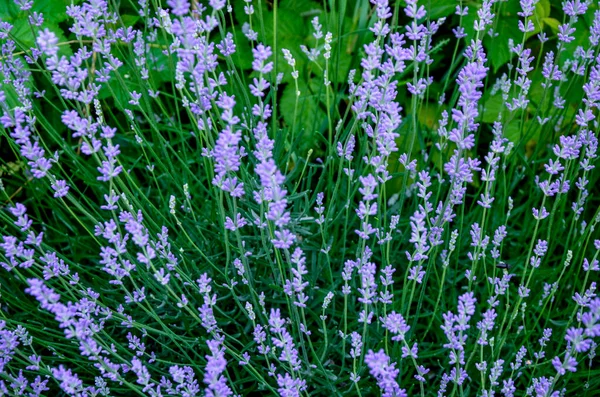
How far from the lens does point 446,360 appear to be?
1.86 m

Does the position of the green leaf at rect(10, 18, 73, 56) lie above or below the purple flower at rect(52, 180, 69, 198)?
above

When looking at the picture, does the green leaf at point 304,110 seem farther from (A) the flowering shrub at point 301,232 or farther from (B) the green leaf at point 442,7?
(B) the green leaf at point 442,7

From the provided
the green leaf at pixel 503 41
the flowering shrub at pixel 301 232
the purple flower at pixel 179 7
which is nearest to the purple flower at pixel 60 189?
the flowering shrub at pixel 301 232

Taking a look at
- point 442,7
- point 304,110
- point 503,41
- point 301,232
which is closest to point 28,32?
point 304,110

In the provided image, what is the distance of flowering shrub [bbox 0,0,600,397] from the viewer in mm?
1373

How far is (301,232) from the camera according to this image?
1.90 metres

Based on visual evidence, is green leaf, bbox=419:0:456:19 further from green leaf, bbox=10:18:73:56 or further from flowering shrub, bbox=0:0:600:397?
green leaf, bbox=10:18:73:56

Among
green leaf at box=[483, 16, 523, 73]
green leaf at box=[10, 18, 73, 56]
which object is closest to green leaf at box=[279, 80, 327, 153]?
green leaf at box=[483, 16, 523, 73]

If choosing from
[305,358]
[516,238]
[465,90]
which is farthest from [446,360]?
[465,90]

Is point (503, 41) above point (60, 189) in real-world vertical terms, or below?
above

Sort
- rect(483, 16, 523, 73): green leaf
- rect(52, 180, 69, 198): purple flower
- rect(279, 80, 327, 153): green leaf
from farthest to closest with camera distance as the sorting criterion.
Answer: rect(279, 80, 327, 153): green leaf
rect(483, 16, 523, 73): green leaf
rect(52, 180, 69, 198): purple flower

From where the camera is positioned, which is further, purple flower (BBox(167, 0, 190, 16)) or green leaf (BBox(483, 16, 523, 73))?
green leaf (BBox(483, 16, 523, 73))

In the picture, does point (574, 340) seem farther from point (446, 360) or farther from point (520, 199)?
point (520, 199)

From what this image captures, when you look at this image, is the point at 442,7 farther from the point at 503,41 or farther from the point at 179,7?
the point at 179,7
